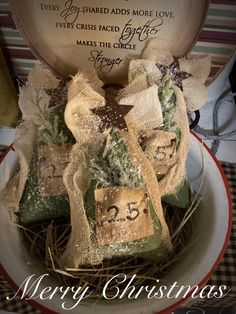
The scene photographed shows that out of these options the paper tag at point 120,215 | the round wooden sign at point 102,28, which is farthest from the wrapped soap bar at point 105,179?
the round wooden sign at point 102,28

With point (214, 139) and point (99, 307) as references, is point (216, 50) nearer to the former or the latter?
point (214, 139)

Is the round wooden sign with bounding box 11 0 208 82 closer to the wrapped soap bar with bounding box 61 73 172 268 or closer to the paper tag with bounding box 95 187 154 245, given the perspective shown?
the wrapped soap bar with bounding box 61 73 172 268

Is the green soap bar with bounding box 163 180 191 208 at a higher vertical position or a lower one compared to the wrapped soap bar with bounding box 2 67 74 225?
lower

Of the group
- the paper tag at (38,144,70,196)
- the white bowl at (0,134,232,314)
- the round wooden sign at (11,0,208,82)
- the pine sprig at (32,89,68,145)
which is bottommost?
the white bowl at (0,134,232,314)

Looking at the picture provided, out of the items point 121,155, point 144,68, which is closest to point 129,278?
point 121,155

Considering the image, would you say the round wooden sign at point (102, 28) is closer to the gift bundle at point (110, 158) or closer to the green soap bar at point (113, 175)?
the gift bundle at point (110, 158)

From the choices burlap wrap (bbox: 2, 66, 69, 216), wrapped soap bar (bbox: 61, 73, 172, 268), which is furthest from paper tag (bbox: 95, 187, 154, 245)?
burlap wrap (bbox: 2, 66, 69, 216)

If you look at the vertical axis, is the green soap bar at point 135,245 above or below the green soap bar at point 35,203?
below
